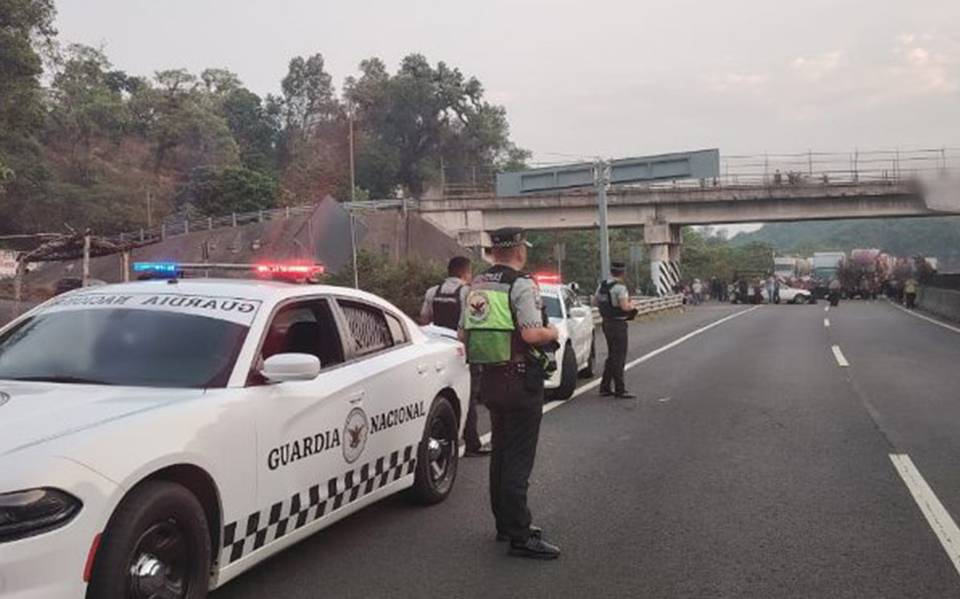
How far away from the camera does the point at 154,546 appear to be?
3570mm

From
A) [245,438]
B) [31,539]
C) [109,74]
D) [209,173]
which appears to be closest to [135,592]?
[31,539]

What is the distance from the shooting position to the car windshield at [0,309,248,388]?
14.1 feet

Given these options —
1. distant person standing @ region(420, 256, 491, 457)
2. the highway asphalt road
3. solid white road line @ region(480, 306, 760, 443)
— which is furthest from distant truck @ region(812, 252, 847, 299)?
distant person standing @ region(420, 256, 491, 457)

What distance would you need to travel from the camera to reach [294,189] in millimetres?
88250

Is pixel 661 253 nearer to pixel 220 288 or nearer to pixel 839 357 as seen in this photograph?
pixel 839 357

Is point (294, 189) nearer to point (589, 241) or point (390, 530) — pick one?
point (589, 241)

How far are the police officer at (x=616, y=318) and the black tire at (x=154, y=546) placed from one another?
8268 mm

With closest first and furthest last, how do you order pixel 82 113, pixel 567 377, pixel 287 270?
pixel 287 270 < pixel 567 377 < pixel 82 113

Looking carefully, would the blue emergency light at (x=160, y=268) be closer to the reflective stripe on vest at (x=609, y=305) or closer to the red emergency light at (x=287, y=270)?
the red emergency light at (x=287, y=270)

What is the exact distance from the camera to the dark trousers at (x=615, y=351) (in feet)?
38.2

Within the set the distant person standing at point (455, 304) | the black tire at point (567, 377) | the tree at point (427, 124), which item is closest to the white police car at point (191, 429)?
the distant person standing at point (455, 304)

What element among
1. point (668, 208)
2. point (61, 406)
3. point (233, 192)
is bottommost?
point (61, 406)

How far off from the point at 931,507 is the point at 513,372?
10.2 feet

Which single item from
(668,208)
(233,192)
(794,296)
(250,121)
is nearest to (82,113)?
(233,192)
